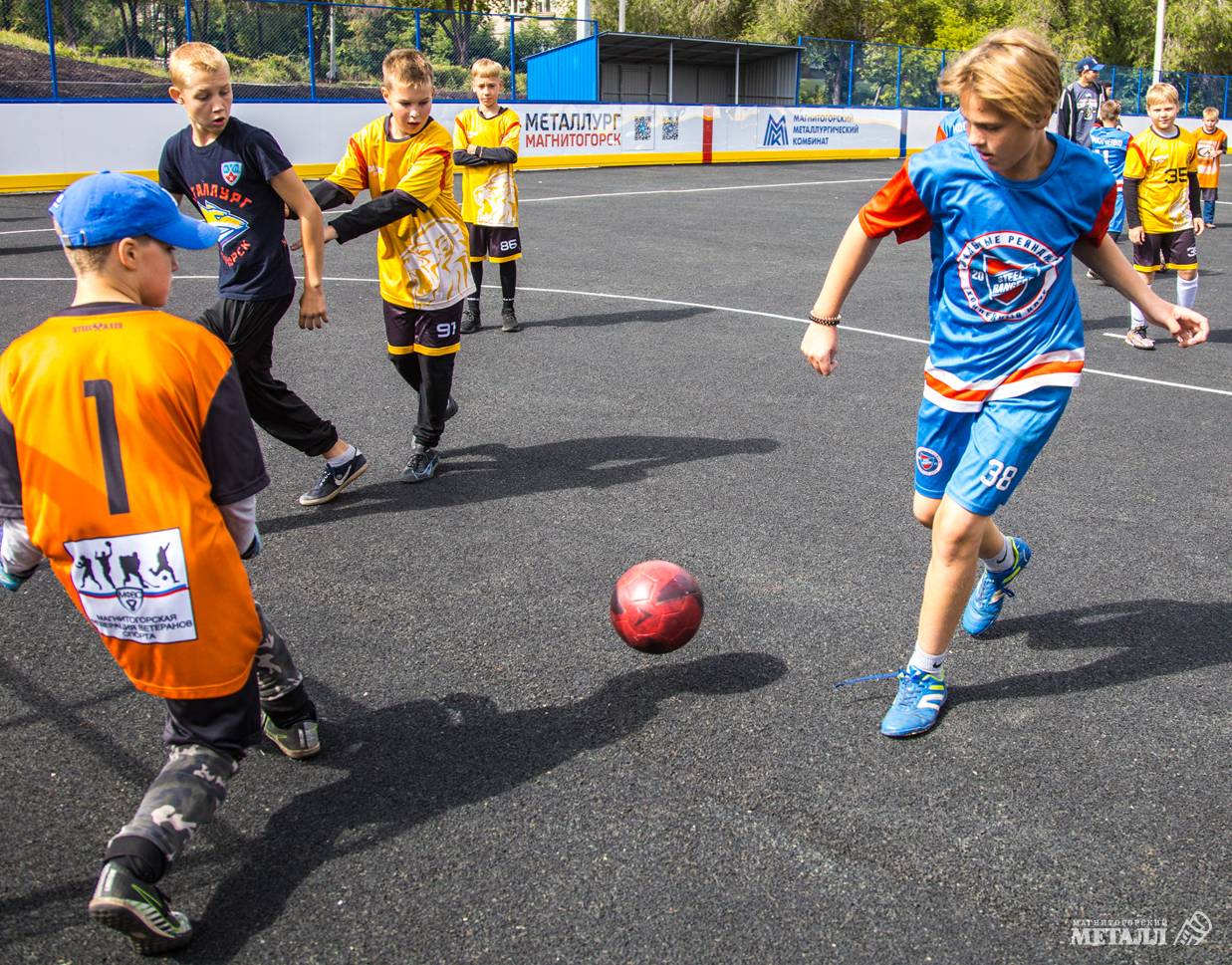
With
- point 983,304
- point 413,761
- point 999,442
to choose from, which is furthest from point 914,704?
point 413,761

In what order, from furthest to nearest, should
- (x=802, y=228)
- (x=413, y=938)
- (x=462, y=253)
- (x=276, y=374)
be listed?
(x=802, y=228), (x=276, y=374), (x=462, y=253), (x=413, y=938)

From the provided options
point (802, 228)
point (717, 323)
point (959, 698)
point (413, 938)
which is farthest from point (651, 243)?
point (413, 938)

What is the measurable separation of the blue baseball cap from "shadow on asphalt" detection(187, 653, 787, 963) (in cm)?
Result: 164

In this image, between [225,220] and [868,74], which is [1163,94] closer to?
[225,220]

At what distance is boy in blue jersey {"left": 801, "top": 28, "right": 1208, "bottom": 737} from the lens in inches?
129

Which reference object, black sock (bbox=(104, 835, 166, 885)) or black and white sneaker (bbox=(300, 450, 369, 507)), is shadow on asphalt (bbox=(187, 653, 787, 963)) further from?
black and white sneaker (bbox=(300, 450, 369, 507))

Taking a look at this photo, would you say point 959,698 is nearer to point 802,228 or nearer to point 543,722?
point 543,722

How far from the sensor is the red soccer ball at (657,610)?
3869 mm

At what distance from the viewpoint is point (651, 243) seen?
1445 centimetres

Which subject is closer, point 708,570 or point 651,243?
point 708,570

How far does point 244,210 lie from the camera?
507 centimetres

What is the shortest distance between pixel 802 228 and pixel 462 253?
1130 centimetres

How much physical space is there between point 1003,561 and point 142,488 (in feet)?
9.88

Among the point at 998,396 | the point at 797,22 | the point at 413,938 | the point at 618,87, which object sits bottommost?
the point at 413,938
